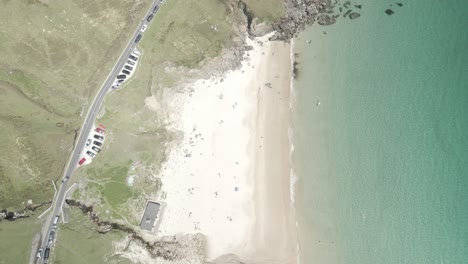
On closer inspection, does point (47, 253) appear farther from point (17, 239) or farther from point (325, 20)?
point (325, 20)

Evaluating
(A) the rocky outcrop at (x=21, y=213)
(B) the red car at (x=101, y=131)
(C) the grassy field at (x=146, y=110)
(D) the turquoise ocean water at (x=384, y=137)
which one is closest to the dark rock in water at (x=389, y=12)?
(D) the turquoise ocean water at (x=384, y=137)

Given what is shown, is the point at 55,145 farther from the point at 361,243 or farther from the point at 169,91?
the point at 361,243

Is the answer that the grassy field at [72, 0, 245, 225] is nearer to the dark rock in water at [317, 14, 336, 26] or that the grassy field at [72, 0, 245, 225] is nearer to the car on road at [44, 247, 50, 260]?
the car on road at [44, 247, 50, 260]

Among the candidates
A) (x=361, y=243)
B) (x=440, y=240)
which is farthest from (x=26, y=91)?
(x=440, y=240)

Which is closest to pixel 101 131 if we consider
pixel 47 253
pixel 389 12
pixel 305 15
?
pixel 47 253

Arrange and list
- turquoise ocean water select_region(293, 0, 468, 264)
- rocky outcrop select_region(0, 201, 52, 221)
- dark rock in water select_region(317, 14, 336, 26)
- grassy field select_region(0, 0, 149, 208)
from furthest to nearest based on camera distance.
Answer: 1. dark rock in water select_region(317, 14, 336, 26)
2. turquoise ocean water select_region(293, 0, 468, 264)
3. grassy field select_region(0, 0, 149, 208)
4. rocky outcrop select_region(0, 201, 52, 221)

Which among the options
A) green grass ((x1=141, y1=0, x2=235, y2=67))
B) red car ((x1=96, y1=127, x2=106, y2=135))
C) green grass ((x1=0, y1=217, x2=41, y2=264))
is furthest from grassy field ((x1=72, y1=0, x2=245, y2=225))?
green grass ((x1=0, y1=217, x2=41, y2=264))
